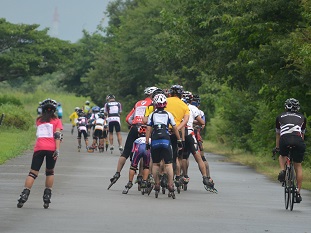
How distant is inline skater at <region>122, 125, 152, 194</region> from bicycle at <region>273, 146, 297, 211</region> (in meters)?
2.85

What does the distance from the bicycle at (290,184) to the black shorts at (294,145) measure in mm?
72

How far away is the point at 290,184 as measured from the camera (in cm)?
1897

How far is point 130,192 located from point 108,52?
64.7 m

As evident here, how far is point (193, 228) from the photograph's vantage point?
49.7 ft

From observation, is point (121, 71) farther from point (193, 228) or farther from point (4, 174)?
point (193, 228)

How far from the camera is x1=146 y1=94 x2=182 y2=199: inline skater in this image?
66.2 feet

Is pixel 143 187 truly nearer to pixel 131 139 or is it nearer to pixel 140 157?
pixel 140 157

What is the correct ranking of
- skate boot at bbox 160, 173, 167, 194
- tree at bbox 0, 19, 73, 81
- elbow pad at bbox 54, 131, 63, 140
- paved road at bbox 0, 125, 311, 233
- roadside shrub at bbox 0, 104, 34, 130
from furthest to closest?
tree at bbox 0, 19, 73, 81 → roadside shrub at bbox 0, 104, 34, 130 → skate boot at bbox 160, 173, 167, 194 → elbow pad at bbox 54, 131, 63, 140 → paved road at bbox 0, 125, 311, 233

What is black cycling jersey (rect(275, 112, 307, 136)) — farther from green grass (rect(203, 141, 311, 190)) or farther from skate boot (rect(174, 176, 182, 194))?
green grass (rect(203, 141, 311, 190))

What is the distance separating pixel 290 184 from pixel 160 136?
253 cm

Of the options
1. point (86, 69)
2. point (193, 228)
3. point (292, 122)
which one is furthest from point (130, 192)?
point (86, 69)

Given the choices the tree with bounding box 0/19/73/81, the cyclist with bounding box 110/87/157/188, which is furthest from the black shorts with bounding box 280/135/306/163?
the tree with bounding box 0/19/73/81

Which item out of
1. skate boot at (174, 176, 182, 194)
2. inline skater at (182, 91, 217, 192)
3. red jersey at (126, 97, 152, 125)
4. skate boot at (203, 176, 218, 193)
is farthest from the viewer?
red jersey at (126, 97, 152, 125)

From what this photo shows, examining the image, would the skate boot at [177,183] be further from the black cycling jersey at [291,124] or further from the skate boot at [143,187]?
the black cycling jersey at [291,124]
